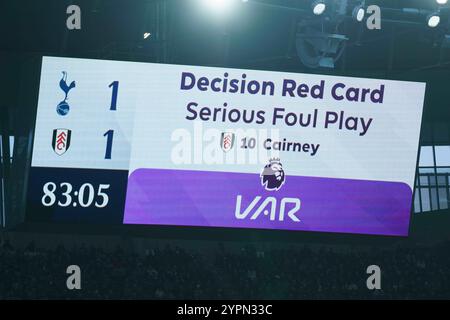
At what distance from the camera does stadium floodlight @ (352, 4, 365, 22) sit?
617 inches

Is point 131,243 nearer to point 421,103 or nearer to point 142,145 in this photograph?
point 142,145

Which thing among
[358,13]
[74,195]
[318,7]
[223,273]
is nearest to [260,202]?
[223,273]

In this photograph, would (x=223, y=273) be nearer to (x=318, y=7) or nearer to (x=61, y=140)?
(x=61, y=140)

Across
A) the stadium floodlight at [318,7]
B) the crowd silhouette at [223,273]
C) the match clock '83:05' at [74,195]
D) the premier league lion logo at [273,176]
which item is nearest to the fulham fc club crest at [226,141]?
the premier league lion logo at [273,176]

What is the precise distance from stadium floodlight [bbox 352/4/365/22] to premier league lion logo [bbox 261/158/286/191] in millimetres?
3219

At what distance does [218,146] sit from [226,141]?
15 centimetres

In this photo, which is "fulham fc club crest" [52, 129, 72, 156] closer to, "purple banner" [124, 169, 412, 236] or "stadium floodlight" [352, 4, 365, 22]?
"purple banner" [124, 169, 412, 236]

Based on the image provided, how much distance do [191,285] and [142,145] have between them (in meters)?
2.67

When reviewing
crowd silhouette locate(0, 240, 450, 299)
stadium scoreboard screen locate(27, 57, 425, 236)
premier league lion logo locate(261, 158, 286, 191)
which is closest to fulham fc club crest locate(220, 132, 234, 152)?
stadium scoreboard screen locate(27, 57, 425, 236)

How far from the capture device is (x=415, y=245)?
22.5 metres

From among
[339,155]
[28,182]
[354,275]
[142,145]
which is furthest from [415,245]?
[28,182]

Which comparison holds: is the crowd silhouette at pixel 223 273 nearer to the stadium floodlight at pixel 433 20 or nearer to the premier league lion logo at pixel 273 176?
the premier league lion logo at pixel 273 176
